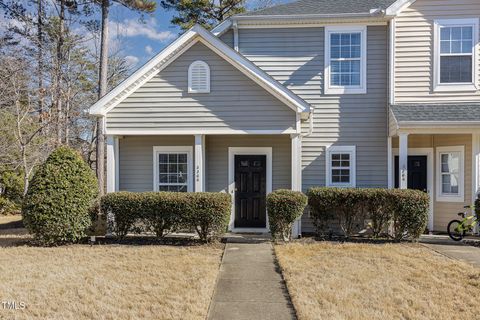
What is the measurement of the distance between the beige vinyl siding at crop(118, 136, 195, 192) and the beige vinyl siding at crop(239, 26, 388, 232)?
3.60 meters

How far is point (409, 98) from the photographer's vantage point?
33.9 ft

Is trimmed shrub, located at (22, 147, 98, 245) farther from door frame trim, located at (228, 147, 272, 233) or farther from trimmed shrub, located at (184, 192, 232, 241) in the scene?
door frame trim, located at (228, 147, 272, 233)

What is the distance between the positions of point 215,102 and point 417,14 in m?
6.10

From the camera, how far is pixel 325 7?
11.2 metres

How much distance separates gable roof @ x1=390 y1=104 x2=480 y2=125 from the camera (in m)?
9.21

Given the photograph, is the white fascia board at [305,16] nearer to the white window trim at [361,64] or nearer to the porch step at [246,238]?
the white window trim at [361,64]

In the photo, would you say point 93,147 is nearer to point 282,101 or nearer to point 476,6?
point 282,101

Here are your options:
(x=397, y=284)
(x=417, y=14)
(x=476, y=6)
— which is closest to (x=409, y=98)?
(x=417, y=14)

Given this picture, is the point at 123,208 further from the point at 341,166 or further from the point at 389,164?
the point at 389,164

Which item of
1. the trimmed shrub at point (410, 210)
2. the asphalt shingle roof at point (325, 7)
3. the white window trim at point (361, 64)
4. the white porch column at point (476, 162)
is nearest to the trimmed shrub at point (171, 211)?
the trimmed shrub at point (410, 210)

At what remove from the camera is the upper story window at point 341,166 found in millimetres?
10492

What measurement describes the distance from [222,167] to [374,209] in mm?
4200

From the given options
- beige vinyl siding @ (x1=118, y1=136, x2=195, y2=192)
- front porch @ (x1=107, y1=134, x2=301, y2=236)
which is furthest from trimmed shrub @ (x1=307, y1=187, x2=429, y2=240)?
beige vinyl siding @ (x1=118, y1=136, x2=195, y2=192)

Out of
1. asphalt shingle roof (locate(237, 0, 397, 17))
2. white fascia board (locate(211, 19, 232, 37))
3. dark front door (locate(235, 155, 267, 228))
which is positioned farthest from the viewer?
white fascia board (locate(211, 19, 232, 37))
